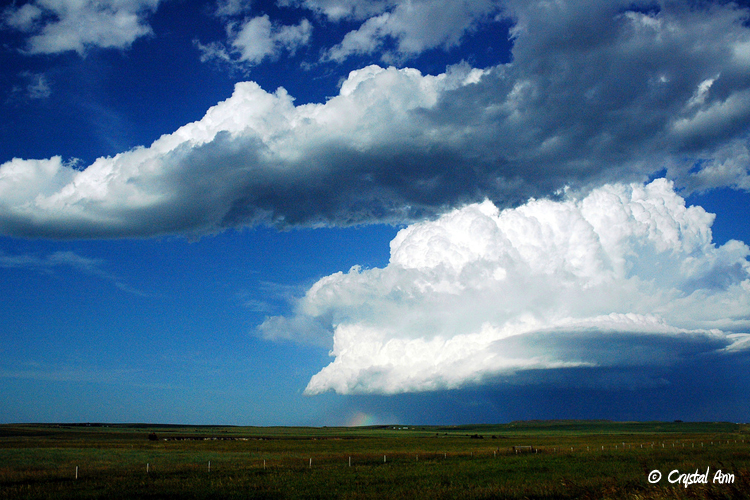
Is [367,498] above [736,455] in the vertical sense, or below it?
above

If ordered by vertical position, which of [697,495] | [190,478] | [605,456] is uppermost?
[697,495]

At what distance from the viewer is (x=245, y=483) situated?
34156 millimetres

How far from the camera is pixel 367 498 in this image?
86.7 feet

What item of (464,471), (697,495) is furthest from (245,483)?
(697,495)

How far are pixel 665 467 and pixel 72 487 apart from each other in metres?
42.4

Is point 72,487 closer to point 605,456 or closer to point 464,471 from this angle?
point 464,471

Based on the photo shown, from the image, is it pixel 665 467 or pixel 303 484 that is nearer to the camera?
pixel 303 484

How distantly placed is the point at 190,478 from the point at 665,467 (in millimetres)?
36016

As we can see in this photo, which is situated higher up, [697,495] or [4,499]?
[697,495]

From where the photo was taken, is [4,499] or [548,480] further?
[548,480]

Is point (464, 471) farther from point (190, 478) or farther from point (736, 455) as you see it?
point (736, 455)

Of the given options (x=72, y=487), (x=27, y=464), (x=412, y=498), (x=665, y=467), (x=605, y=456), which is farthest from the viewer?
(x=605, y=456)

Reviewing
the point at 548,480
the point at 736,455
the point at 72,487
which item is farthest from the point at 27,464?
the point at 736,455

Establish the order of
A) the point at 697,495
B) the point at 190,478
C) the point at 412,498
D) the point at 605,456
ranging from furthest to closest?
1. the point at 605,456
2. the point at 190,478
3. the point at 412,498
4. the point at 697,495
